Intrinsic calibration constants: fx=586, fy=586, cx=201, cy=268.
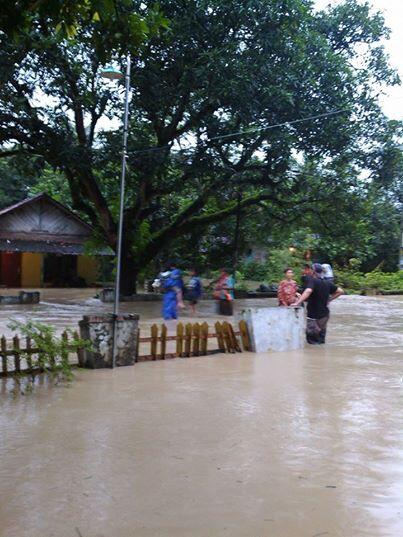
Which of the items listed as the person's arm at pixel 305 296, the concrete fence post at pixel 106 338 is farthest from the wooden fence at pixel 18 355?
the person's arm at pixel 305 296

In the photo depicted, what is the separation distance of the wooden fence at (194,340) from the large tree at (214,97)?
617cm

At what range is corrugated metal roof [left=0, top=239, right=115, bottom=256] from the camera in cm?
2102

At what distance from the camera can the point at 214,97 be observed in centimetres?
1484

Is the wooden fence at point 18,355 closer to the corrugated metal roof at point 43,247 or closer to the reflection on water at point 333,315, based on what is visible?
the reflection on water at point 333,315

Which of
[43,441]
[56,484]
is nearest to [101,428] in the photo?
A: [43,441]

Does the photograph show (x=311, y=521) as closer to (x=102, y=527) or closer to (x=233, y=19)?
(x=102, y=527)

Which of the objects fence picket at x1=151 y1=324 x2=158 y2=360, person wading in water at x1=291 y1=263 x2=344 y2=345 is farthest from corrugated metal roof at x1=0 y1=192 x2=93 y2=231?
fence picket at x1=151 y1=324 x2=158 y2=360

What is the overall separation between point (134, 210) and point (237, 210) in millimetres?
3863

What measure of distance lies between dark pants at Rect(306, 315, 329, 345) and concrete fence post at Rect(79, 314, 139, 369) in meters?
4.25

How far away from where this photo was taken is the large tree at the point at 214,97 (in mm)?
14633

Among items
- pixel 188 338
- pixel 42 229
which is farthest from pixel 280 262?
pixel 188 338

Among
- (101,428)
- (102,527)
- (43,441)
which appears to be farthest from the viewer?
(101,428)

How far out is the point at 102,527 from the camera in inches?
146

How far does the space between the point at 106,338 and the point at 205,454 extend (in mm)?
4083
